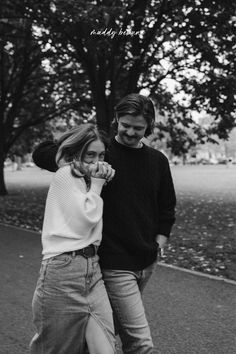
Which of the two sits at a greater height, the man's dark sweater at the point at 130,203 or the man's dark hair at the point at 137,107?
the man's dark hair at the point at 137,107

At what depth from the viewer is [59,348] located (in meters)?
2.18

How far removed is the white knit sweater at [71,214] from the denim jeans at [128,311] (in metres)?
0.27

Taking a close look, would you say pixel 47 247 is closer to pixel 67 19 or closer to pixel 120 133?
pixel 120 133

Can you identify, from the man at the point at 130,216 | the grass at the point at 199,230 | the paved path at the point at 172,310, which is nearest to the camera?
the man at the point at 130,216

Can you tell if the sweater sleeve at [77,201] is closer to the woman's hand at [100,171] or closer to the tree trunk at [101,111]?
the woman's hand at [100,171]

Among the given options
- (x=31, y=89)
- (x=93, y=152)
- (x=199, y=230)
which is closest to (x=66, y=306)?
(x=93, y=152)

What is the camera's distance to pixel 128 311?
7.72ft

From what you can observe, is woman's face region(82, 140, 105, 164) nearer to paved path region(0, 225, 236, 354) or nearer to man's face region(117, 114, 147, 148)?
man's face region(117, 114, 147, 148)

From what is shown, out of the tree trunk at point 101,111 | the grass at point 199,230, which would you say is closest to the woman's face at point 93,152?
the grass at point 199,230

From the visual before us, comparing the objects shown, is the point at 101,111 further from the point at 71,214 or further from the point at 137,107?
the point at 71,214

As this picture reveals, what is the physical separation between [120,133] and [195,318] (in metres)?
2.52

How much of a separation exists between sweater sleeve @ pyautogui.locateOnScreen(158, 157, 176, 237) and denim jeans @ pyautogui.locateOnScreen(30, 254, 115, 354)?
2.19 feet

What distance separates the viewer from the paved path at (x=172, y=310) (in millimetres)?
3760

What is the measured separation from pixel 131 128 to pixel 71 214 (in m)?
0.62
